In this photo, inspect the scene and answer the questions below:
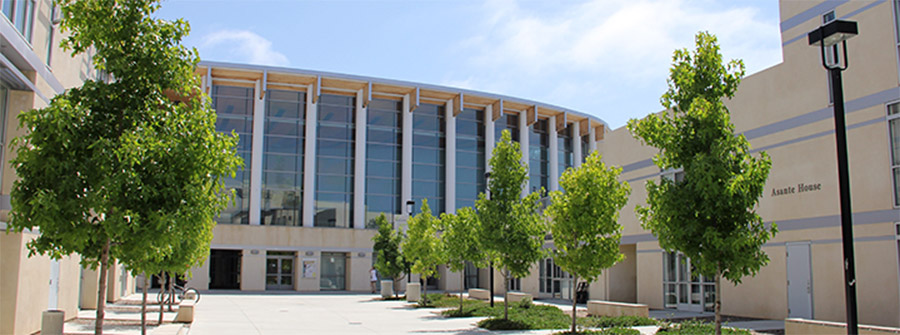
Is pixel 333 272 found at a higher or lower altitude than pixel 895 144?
→ lower

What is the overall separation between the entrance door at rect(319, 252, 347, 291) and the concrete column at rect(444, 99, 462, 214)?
320 inches

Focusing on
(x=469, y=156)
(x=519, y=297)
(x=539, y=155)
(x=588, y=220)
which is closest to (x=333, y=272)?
(x=469, y=156)

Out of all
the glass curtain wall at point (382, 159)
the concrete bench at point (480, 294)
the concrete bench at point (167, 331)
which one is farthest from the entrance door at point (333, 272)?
the concrete bench at point (167, 331)

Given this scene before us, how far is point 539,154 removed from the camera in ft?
178

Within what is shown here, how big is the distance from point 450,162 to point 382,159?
4.82m

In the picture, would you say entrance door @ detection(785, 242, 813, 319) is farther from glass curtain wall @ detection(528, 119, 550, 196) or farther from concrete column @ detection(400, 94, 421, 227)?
glass curtain wall @ detection(528, 119, 550, 196)

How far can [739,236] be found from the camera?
39.0 feet

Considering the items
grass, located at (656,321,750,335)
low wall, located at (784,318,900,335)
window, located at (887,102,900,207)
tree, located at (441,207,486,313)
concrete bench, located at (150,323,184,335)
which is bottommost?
concrete bench, located at (150,323,184,335)

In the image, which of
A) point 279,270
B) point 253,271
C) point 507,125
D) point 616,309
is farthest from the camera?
point 507,125

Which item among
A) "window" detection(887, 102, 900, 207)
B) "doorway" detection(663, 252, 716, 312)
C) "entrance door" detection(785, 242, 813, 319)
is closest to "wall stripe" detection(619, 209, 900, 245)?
"window" detection(887, 102, 900, 207)

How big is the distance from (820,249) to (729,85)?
9.03 meters

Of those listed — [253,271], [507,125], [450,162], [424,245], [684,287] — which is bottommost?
[253,271]

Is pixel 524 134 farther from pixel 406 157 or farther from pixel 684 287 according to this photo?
pixel 684 287

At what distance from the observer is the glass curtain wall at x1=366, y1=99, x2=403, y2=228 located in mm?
48281
